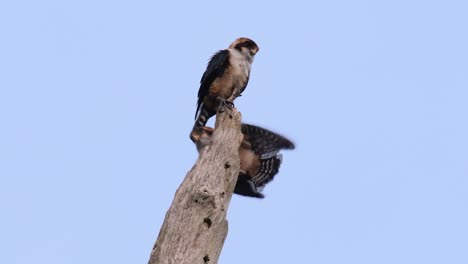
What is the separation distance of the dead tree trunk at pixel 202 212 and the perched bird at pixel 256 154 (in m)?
1.01

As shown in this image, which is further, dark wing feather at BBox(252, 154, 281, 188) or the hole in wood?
dark wing feather at BBox(252, 154, 281, 188)

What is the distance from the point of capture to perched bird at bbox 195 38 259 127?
8555 mm

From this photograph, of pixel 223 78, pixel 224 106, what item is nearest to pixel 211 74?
pixel 223 78

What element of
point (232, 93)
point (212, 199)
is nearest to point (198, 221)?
point (212, 199)

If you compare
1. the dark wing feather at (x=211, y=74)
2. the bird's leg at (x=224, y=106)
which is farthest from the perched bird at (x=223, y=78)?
the bird's leg at (x=224, y=106)

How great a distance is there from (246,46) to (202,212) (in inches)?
155

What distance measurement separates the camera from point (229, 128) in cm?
602

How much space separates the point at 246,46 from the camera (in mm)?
8938

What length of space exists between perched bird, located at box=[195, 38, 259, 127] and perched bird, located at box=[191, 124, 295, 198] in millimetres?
1204

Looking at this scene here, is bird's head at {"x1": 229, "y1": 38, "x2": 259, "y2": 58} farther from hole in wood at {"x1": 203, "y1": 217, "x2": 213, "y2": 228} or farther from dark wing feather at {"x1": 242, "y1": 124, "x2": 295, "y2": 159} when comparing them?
hole in wood at {"x1": 203, "y1": 217, "x2": 213, "y2": 228}

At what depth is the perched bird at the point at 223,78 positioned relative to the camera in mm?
8555

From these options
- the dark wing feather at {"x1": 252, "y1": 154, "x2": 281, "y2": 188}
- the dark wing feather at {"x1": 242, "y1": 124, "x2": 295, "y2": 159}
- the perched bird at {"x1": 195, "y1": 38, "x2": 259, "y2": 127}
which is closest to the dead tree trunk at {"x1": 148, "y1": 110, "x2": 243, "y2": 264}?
the dark wing feather at {"x1": 242, "y1": 124, "x2": 295, "y2": 159}

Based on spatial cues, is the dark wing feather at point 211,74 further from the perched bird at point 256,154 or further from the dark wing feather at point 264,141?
the dark wing feather at point 264,141

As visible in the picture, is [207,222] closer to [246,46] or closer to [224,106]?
[224,106]
